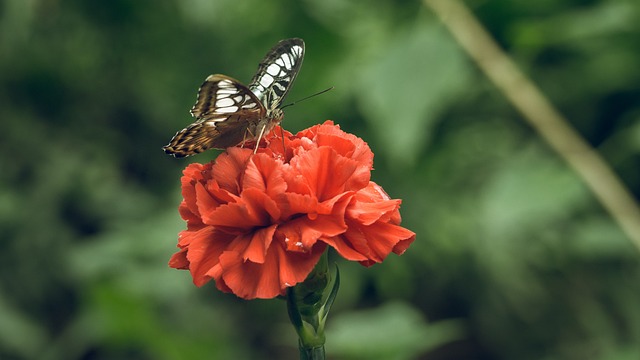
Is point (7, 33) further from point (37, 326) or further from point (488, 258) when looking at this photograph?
point (488, 258)

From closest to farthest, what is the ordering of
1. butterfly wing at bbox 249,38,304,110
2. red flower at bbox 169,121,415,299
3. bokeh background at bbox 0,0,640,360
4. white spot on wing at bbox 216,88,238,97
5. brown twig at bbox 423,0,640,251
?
red flower at bbox 169,121,415,299, white spot on wing at bbox 216,88,238,97, butterfly wing at bbox 249,38,304,110, brown twig at bbox 423,0,640,251, bokeh background at bbox 0,0,640,360

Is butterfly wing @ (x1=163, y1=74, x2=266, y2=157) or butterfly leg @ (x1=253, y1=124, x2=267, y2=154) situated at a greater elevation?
butterfly wing @ (x1=163, y1=74, x2=266, y2=157)

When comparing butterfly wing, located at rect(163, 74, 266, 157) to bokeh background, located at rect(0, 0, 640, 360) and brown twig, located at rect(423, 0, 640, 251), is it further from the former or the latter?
brown twig, located at rect(423, 0, 640, 251)

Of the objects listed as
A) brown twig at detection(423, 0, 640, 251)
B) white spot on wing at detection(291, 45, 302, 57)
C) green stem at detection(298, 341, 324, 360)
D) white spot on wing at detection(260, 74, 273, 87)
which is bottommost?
green stem at detection(298, 341, 324, 360)

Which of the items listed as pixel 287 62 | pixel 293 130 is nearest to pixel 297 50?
pixel 287 62

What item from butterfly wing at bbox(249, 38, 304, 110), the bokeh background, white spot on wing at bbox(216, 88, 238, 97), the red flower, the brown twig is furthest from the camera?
the bokeh background

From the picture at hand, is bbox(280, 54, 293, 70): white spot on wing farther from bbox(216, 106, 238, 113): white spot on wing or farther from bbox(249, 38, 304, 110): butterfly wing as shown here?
bbox(216, 106, 238, 113): white spot on wing

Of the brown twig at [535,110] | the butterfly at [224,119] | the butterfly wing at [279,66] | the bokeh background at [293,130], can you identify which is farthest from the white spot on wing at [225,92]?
the brown twig at [535,110]

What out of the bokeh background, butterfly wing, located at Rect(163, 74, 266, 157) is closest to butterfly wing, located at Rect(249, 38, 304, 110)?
butterfly wing, located at Rect(163, 74, 266, 157)

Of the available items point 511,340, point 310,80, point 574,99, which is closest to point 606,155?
point 574,99

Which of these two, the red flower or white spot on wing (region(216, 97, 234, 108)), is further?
white spot on wing (region(216, 97, 234, 108))
